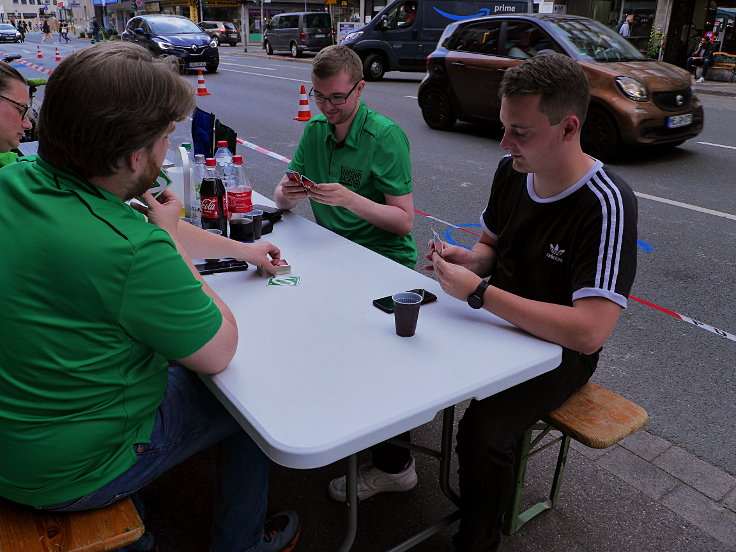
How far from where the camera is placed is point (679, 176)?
7055 mm

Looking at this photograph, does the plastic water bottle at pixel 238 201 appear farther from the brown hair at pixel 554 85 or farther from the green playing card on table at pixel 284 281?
the brown hair at pixel 554 85

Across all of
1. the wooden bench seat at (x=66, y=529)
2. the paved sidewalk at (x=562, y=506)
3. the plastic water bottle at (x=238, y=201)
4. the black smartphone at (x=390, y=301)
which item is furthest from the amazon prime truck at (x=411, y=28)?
the wooden bench seat at (x=66, y=529)

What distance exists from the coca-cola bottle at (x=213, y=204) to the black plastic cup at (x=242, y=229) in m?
0.07

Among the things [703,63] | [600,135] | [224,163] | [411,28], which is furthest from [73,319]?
[703,63]

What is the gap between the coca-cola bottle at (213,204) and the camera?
261 centimetres

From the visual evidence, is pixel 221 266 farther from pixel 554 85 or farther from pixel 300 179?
pixel 554 85

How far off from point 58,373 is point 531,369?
1.15 metres

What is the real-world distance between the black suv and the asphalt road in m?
7.29

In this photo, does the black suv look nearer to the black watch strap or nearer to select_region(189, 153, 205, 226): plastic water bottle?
select_region(189, 153, 205, 226): plastic water bottle

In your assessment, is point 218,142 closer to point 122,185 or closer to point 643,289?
point 122,185

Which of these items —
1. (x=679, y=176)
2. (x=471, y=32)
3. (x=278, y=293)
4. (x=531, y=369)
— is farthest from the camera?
(x=471, y=32)

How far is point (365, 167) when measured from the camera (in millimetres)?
2840

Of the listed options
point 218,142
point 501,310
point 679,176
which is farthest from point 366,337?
point 679,176

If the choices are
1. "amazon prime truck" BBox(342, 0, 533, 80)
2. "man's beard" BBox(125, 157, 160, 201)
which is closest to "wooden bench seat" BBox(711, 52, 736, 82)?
"amazon prime truck" BBox(342, 0, 533, 80)
